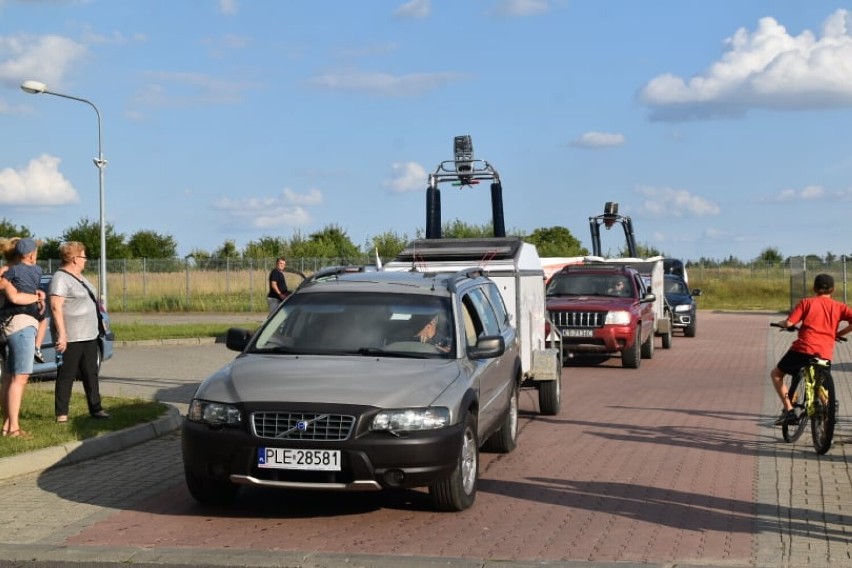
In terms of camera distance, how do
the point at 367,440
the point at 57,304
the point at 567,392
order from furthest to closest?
the point at 567,392
the point at 57,304
the point at 367,440

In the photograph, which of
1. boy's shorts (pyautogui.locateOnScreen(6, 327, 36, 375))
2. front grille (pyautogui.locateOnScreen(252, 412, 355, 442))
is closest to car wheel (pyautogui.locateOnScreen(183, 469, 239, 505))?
front grille (pyautogui.locateOnScreen(252, 412, 355, 442))

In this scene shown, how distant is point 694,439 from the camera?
11.3 m

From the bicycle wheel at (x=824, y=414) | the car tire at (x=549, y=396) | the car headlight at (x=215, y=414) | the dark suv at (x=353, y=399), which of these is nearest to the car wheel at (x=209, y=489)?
the dark suv at (x=353, y=399)

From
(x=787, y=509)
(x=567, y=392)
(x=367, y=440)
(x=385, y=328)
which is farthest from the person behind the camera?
(x=567, y=392)

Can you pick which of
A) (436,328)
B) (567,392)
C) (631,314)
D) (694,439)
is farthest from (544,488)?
(631,314)

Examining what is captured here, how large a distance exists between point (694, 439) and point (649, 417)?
5.60ft

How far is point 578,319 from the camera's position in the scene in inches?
777

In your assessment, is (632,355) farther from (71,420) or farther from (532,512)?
(532,512)

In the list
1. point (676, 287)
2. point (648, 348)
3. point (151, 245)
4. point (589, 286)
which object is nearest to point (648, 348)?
point (648, 348)

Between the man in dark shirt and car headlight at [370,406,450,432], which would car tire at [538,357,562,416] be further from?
the man in dark shirt

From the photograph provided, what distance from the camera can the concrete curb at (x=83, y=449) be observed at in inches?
355

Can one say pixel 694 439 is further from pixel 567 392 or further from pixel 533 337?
pixel 567 392

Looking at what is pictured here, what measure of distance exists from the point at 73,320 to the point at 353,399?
15.1 feet

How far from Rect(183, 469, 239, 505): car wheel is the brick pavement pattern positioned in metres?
0.11
